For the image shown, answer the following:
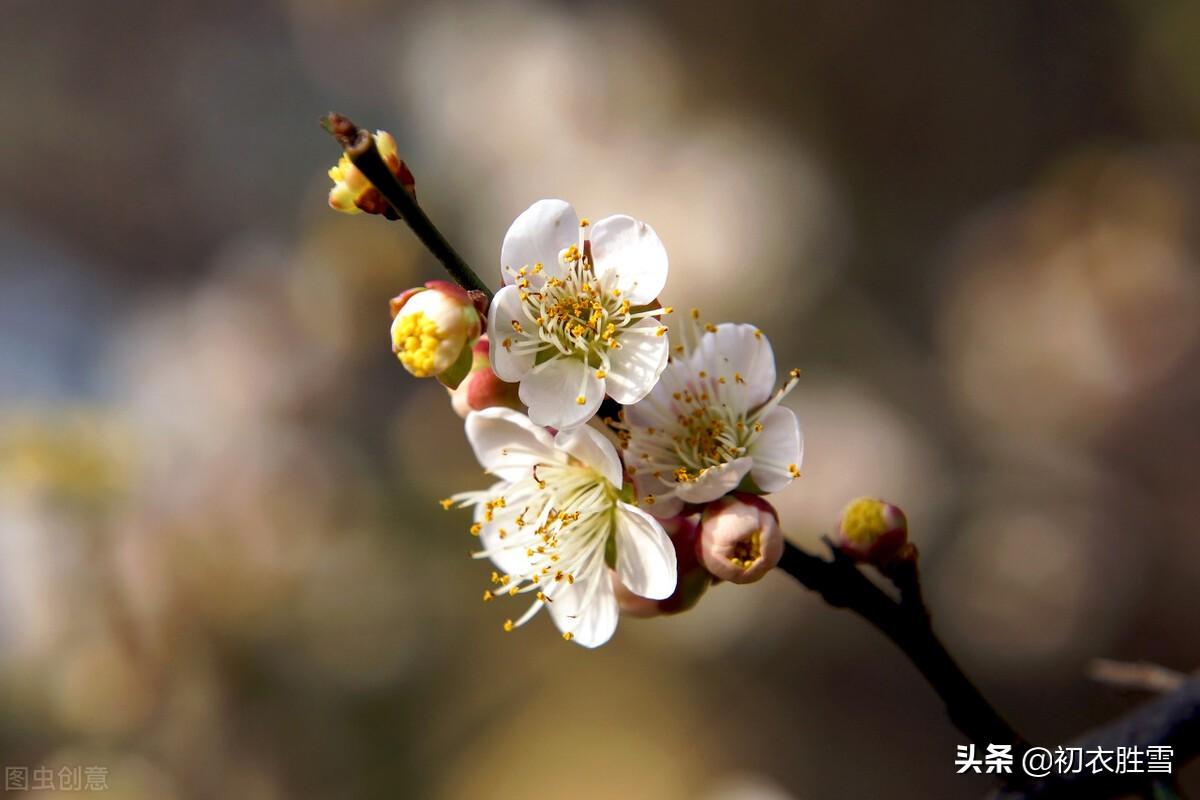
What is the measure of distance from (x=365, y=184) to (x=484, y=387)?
0.12 m

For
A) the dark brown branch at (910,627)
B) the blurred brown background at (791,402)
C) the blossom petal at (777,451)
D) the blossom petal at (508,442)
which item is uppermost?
the blurred brown background at (791,402)

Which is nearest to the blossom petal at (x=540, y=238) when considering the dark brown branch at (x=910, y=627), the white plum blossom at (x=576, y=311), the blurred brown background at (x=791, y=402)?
the white plum blossom at (x=576, y=311)

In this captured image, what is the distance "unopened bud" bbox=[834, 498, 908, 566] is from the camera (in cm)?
50

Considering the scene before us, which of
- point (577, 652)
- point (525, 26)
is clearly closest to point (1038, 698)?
point (577, 652)

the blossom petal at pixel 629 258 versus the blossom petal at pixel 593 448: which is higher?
the blossom petal at pixel 629 258

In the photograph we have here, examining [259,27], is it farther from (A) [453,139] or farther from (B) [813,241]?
(B) [813,241]

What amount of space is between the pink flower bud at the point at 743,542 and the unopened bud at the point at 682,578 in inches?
1.2

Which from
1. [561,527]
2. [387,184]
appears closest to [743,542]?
[561,527]

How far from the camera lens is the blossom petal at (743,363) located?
20.7 inches

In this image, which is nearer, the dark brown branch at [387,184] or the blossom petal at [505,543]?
the dark brown branch at [387,184]

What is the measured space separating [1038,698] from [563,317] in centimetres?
187

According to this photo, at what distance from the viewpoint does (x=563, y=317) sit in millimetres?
504

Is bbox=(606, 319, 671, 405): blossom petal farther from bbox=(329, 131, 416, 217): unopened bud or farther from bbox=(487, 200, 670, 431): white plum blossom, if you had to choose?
bbox=(329, 131, 416, 217): unopened bud

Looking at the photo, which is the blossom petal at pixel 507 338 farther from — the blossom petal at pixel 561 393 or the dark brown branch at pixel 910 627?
the dark brown branch at pixel 910 627
